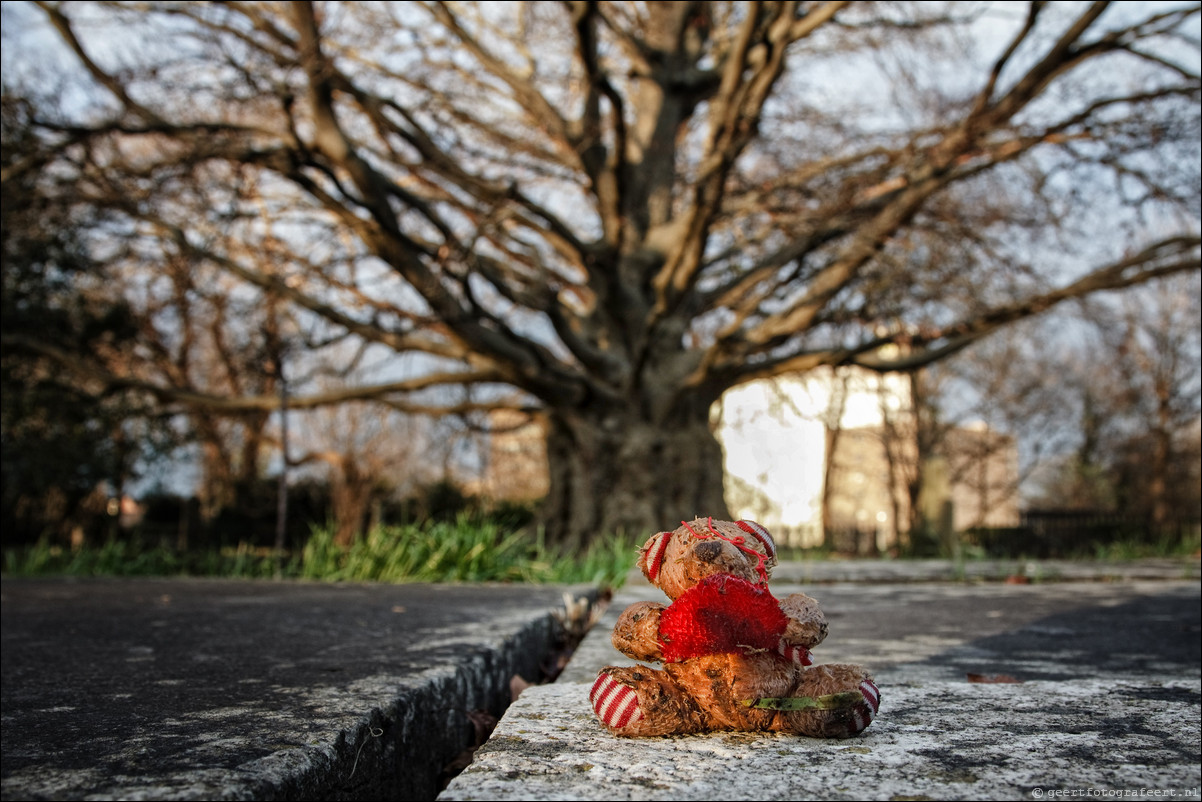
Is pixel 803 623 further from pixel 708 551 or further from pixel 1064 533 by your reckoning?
pixel 1064 533

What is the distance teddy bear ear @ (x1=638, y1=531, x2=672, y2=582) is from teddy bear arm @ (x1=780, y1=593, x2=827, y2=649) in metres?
0.19

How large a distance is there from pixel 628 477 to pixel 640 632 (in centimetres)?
725

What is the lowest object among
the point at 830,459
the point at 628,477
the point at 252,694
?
the point at 252,694

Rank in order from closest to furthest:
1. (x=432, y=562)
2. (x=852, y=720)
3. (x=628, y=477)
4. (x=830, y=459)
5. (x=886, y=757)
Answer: (x=886, y=757), (x=852, y=720), (x=432, y=562), (x=628, y=477), (x=830, y=459)

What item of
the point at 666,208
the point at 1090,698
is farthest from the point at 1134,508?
the point at 1090,698

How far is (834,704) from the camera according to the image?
1.19m

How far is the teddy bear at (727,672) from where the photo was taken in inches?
47.3

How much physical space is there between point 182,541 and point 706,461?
302 inches

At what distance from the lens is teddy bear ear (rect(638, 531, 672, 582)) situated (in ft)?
4.48

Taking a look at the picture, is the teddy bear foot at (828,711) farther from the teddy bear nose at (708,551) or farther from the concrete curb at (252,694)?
the concrete curb at (252,694)

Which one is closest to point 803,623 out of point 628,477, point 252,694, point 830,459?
point 252,694

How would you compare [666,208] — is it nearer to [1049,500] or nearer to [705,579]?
[705,579]

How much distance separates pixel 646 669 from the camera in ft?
4.11

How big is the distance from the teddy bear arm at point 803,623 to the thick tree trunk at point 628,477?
6.97 metres
